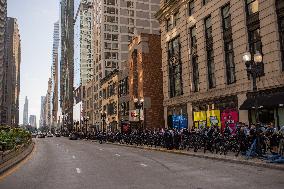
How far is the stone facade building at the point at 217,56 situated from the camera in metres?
25.2

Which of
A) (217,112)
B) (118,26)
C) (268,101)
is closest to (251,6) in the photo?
(268,101)

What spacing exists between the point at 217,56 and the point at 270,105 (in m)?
9.92

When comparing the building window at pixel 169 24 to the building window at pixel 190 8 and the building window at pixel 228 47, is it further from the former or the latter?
the building window at pixel 228 47

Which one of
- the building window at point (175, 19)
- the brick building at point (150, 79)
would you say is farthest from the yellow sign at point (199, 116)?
the brick building at point (150, 79)

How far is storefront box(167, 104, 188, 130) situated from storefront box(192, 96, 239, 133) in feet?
7.42

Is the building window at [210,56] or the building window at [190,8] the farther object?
the building window at [190,8]

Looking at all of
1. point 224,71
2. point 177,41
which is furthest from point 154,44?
point 224,71

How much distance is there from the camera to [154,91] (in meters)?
55.5

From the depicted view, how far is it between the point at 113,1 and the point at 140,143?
69.9 m

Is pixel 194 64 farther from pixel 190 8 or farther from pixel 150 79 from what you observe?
pixel 150 79

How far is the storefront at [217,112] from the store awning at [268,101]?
1818 mm

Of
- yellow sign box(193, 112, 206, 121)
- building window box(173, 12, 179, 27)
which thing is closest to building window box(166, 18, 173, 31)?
building window box(173, 12, 179, 27)

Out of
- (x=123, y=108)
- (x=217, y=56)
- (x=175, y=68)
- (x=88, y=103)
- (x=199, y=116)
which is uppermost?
(x=88, y=103)

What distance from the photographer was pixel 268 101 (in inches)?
960
